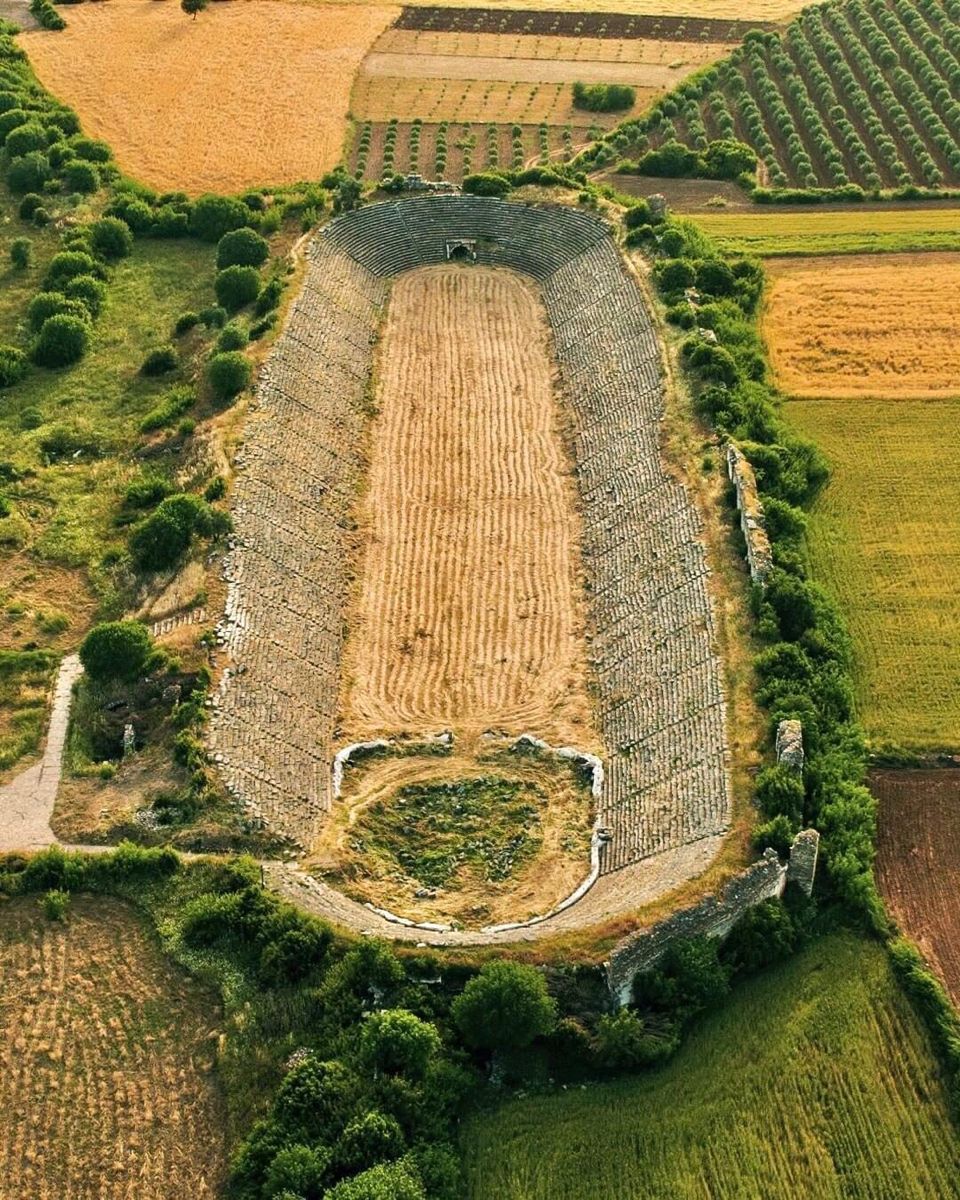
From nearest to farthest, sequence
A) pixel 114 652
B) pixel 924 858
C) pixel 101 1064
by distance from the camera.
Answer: pixel 101 1064 → pixel 924 858 → pixel 114 652

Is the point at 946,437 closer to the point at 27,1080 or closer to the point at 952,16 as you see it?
the point at 27,1080

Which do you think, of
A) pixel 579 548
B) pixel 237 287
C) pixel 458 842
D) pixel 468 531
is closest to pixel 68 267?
pixel 237 287

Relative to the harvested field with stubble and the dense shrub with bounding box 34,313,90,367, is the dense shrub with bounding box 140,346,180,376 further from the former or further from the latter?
the harvested field with stubble

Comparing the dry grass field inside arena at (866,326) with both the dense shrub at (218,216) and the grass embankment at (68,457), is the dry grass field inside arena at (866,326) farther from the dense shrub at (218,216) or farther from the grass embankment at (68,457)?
the grass embankment at (68,457)

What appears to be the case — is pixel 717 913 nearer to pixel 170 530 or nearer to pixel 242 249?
pixel 170 530

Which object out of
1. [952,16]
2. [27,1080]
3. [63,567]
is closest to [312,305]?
[63,567]

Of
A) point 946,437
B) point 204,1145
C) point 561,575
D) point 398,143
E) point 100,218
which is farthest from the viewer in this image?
point 398,143

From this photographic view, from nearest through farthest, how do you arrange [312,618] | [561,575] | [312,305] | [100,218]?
[312,618] < [561,575] < [312,305] < [100,218]
